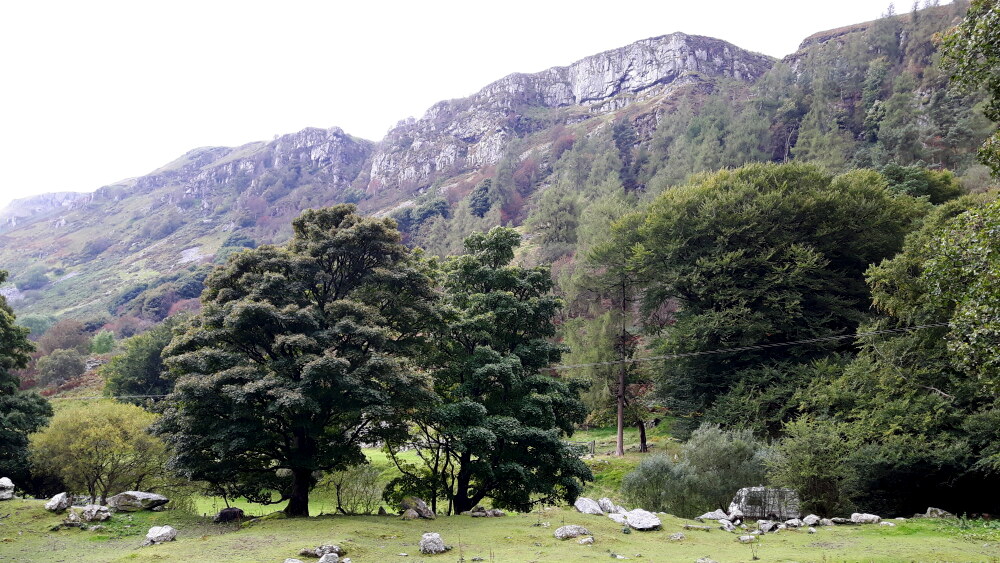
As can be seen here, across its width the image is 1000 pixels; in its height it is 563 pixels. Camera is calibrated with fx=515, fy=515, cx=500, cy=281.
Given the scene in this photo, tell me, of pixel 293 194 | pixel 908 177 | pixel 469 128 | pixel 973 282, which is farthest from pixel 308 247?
pixel 293 194

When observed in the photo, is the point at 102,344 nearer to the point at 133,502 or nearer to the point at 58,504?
the point at 133,502

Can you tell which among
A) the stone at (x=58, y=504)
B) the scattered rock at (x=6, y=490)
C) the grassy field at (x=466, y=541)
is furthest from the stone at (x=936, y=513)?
the scattered rock at (x=6, y=490)

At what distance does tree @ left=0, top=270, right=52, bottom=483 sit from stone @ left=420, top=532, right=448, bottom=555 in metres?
18.6

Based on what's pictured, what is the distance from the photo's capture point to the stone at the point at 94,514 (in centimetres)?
1443

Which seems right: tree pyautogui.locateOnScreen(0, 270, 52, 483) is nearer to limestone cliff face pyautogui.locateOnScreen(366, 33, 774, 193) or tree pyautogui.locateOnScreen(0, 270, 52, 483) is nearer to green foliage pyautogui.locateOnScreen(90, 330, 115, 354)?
green foliage pyautogui.locateOnScreen(90, 330, 115, 354)

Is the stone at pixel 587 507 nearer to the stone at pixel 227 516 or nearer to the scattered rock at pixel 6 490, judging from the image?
the stone at pixel 227 516

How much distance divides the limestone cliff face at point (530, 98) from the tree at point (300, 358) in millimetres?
124139

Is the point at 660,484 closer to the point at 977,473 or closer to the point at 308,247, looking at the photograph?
the point at 977,473

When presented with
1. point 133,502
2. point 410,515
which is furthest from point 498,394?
point 133,502

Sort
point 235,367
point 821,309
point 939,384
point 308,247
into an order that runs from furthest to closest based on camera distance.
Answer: point 821,309, point 939,384, point 308,247, point 235,367

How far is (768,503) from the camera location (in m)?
17.1

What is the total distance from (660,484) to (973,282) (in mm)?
12386

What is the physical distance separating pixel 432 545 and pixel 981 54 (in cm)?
1409

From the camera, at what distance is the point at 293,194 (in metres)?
170
